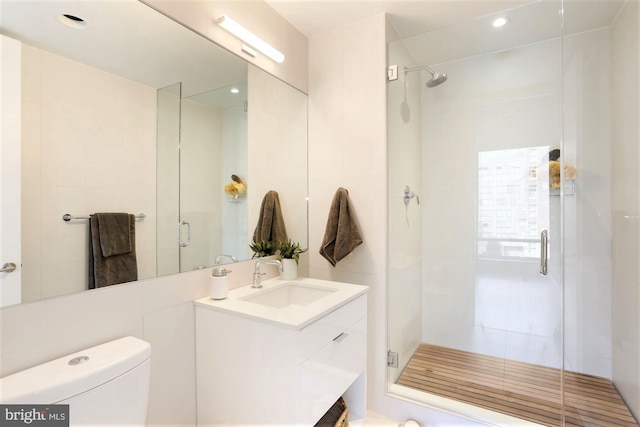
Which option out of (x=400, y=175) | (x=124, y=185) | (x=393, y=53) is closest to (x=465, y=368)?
(x=400, y=175)

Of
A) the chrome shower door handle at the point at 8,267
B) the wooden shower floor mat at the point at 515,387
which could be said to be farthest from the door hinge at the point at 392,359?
Answer: the chrome shower door handle at the point at 8,267

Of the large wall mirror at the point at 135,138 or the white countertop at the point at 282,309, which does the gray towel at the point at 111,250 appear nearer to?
the large wall mirror at the point at 135,138

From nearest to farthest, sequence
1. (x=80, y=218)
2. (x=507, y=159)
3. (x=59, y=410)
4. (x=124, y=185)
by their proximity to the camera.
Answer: (x=59, y=410) → (x=80, y=218) → (x=124, y=185) → (x=507, y=159)

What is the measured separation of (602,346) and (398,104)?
181 centimetres

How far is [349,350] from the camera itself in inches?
59.1

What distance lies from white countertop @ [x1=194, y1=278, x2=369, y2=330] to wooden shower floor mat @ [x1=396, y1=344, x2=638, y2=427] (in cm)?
86

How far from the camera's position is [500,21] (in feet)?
6.31

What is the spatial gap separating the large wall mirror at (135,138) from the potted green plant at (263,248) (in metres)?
0.04

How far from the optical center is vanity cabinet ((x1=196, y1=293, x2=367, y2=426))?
115 cm

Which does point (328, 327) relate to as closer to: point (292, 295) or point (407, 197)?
point (292, 295)

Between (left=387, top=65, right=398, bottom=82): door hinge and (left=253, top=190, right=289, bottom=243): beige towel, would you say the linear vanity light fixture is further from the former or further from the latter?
(left=253, top=190, right=289, bottom=243): beige towel

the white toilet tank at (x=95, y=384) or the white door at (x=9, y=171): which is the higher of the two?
the white door at (x=9, y=171)

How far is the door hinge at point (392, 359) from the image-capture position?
1.89 meters

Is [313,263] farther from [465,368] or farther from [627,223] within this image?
[627,223]
